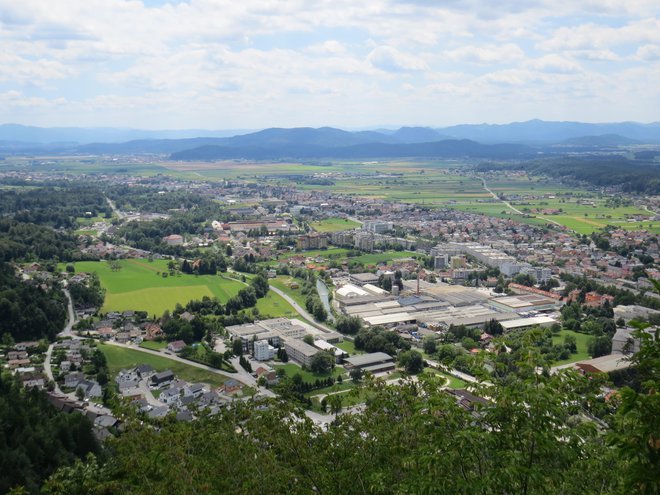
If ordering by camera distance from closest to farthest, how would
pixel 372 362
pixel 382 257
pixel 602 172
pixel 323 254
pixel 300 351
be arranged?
pixel 372 362, pixel 300 351, pixel 382 257, pixel 323 254, pixel 602 172

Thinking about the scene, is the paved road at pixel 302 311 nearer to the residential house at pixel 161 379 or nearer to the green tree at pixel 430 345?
the green tree at pixel 430 345

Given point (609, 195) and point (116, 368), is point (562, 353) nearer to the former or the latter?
point (116, 368)

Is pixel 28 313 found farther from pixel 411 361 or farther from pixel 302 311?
pixel 411 361

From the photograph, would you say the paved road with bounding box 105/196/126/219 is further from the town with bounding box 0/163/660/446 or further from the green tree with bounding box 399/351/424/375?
the green tree with bounding box 399/351/424/375

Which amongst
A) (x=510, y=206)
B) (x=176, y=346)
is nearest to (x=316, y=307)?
(x=176, y=346)

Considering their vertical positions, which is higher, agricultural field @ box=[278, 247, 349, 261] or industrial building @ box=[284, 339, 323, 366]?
industrial building @ box=[284, 339, 323, 366]

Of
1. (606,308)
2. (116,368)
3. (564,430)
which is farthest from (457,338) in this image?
(564,430)

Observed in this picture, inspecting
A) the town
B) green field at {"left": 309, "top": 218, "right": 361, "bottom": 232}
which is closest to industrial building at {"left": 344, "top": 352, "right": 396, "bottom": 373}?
the town

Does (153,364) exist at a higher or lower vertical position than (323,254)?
higher
